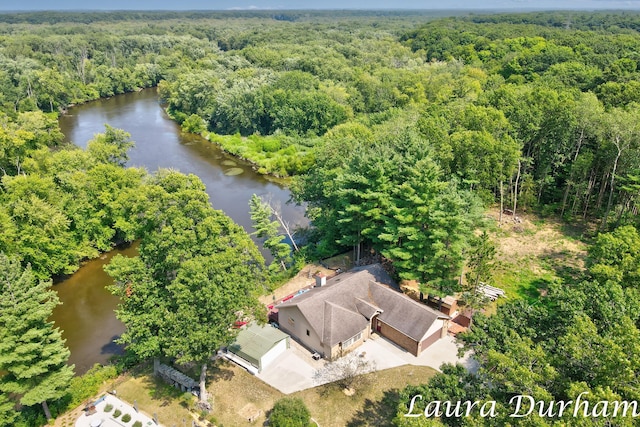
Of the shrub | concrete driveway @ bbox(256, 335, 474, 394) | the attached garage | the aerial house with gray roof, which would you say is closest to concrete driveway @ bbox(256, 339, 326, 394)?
concrete driveway @ bbox(256, 335, 474, 394)

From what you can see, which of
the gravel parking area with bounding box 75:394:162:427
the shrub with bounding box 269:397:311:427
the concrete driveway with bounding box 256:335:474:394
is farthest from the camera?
the concrete driveway with bounding box 256:335:474:394

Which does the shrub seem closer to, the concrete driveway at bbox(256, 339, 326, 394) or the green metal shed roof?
the concrete driveway at bbox(256, 339, 326, 394)

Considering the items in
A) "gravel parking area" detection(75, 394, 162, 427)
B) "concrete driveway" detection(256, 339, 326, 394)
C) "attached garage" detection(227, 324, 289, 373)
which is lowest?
"gravel parking area" detection(75, 394, 162, 427)

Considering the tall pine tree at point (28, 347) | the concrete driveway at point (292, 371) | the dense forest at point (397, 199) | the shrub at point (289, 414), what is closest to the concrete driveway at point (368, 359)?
the concrete driveway at point (292, 371)

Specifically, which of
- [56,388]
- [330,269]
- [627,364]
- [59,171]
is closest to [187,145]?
[59,171]

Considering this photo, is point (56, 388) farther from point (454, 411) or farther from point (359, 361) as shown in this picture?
point (454, 411)

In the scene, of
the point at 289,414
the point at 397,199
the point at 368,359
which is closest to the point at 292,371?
the point at 289,414

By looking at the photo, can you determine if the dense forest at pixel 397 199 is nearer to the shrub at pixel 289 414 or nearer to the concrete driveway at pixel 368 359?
the concrete driveway at pixel 368 359

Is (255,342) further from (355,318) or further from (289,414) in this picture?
(355,318)
